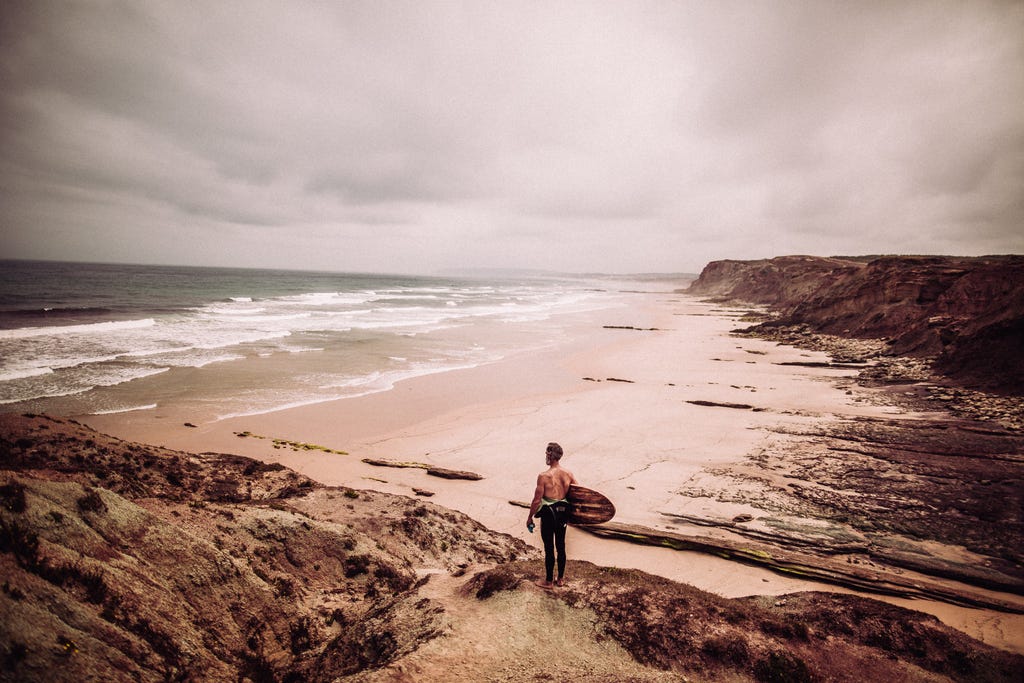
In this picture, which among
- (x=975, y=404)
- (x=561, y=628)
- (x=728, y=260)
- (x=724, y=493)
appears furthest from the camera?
(x=728, y=260)

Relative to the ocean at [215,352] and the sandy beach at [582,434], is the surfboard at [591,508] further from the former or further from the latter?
the ocean at [215,352]

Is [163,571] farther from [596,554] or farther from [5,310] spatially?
[5,310]

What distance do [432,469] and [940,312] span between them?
3206 centimetres

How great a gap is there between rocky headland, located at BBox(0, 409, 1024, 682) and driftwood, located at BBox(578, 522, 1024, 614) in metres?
1.53

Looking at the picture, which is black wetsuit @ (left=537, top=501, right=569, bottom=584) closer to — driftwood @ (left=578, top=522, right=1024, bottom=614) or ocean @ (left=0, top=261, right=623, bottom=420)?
driftwood @ (left=578, top=522, right=1024, bottom=614)

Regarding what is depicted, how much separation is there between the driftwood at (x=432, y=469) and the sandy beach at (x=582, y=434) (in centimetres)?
20

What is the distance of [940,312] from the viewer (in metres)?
25.2

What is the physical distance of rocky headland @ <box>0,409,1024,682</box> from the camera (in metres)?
3.22

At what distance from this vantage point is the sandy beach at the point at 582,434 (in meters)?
7.48

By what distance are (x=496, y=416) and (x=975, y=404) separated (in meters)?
16.1

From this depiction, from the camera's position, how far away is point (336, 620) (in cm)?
474

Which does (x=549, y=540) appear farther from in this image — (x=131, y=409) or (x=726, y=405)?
(x=131, y=409)

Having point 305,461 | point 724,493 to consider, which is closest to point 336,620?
point 305,461

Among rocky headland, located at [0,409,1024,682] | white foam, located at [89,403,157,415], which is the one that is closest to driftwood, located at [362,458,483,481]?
rocky headland, located at [0,409,1024,682]
